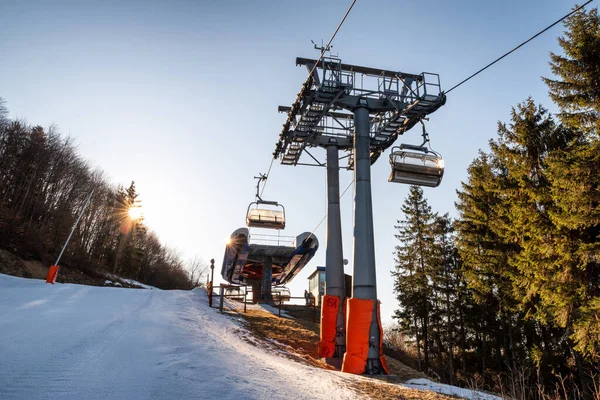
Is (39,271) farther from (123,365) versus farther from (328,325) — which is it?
(123,365)

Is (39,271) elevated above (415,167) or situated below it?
below

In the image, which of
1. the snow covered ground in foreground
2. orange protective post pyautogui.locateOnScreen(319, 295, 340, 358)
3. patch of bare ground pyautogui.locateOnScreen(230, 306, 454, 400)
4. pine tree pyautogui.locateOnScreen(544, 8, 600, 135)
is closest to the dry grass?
patch of bare ground pyautogui.locateOnScreen(230, 306, 454, 400)

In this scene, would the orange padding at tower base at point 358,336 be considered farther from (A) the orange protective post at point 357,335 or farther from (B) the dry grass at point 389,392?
(B) the dry grass at point 389,392

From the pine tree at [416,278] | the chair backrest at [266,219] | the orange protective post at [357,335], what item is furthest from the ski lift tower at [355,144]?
the pine tree at [416,278]

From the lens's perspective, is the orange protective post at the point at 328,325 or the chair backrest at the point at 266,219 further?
the chair backrest at the point at 266,219

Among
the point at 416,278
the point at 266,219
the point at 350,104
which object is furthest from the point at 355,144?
the point at 416,278

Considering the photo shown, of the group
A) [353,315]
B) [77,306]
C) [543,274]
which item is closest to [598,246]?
[543,274]

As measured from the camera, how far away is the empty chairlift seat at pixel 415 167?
10.7m

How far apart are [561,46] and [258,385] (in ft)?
57.5

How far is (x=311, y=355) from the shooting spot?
12.0 metres

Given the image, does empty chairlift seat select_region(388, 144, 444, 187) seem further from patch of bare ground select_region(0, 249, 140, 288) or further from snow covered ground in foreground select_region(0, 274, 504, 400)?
patch of bare ground select_region(0, 249, 140, 288)

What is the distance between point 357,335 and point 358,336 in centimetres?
3

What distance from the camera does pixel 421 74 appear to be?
41.5 ft

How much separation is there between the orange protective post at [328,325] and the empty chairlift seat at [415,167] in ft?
15.1
